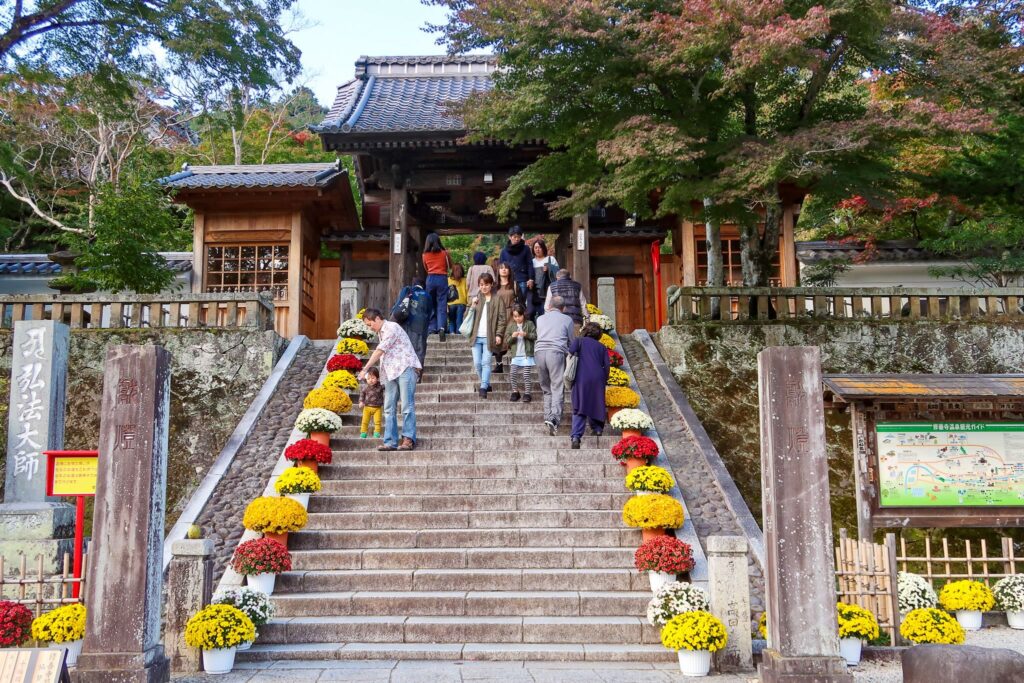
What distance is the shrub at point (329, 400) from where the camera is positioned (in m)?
11.0

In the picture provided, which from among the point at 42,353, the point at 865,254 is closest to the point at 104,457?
the point at 42,353

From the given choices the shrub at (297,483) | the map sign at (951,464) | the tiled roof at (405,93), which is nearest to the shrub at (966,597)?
the map sign at (951,464)

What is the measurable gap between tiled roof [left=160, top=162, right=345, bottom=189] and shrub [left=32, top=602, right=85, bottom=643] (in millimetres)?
11307

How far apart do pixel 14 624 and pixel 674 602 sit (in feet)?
17.6

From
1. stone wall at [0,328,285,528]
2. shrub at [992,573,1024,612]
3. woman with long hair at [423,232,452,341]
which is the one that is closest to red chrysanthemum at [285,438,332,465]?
stone wall at [0,328,285,528]

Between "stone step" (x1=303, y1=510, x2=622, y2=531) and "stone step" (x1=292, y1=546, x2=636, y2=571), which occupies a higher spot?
"stone step" (x1=303, y1=510, x2=622, y2=531)

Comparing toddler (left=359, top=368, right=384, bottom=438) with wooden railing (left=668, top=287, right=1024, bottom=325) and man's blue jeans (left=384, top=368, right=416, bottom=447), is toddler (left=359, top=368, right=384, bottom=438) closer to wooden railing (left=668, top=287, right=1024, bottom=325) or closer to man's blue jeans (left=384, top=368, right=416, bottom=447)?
man's blue jeans (left=384, top=368, right=416, bottom=447)

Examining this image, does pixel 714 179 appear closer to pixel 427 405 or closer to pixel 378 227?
pixel 427 405

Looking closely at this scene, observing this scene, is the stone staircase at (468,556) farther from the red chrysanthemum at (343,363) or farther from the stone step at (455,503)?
the red chrysanthemum at (343,363)

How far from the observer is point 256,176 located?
17.3m

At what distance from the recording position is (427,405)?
472 inches

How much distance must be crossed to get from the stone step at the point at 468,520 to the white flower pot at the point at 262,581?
1.20 m

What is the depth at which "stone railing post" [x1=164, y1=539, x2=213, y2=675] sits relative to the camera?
21.8 feet

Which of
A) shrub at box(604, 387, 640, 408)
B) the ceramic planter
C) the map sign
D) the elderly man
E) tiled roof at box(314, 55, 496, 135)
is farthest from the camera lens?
tiled roof at box(314, 55, 496, 135)
